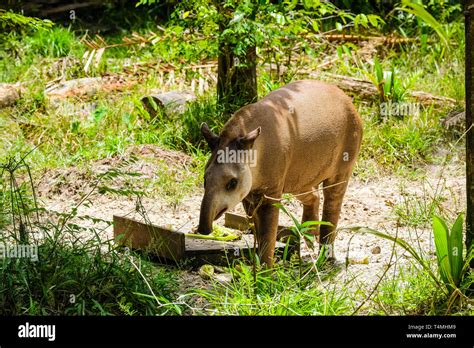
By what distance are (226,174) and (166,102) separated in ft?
13.6

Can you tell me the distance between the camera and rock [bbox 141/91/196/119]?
9.60 m

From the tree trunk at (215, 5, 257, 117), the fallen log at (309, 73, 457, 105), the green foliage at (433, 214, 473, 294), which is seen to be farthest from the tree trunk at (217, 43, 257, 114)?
the green foliage at (433, 214, 473, 294)

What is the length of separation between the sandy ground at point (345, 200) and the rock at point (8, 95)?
1823 mm

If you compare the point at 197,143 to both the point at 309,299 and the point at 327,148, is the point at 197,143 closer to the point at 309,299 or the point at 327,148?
the point at 327,148

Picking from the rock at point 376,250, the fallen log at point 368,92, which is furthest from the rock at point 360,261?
the fallen log at point 368,92

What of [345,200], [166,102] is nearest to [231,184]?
[345,200]

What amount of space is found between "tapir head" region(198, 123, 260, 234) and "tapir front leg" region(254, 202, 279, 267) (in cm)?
34

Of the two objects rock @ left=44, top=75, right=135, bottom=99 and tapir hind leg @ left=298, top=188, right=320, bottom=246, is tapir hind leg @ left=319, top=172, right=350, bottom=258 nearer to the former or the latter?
tapir hind leg @ left=298, top=188, right=320, bottom=246

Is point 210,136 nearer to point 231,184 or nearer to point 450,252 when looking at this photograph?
point 231,184

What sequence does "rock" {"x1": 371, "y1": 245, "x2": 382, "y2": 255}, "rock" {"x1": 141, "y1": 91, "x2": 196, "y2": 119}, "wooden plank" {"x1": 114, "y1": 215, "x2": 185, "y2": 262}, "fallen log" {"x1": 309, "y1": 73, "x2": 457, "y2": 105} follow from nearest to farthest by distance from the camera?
"wooden plank" {"x1": 114, "y1": 215, "x2": 185, "y2": 262}, "rock" {"x1": 371, "y1": 245, "x2": 382, "y2": 255}, "rock" {"x1": 141, "y1": 91, "x2": 196, "y2": 119}, "fallen log" {"x1": 309, "y1": 73, "x2": 457, "y2": 105}

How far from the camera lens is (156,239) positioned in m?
6.02

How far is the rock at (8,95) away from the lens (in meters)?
9.96

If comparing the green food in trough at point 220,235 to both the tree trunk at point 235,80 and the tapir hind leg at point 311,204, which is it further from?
the tree trunk at point 235,80
